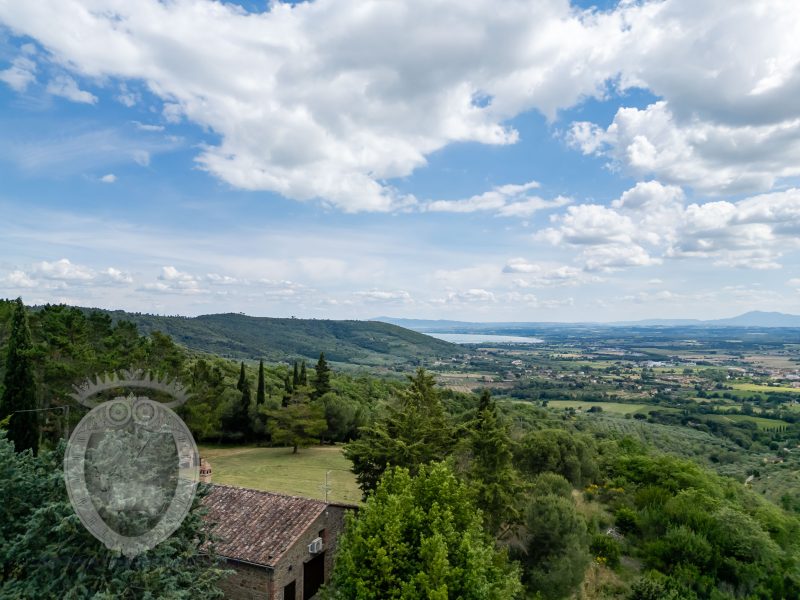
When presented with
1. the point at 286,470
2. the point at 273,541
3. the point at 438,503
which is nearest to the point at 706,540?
the point at 438,503

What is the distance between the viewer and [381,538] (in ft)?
45.1

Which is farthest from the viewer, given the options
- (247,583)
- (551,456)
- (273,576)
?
(551,456)

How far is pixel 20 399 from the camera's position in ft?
94.0

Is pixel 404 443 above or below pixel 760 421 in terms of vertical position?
above

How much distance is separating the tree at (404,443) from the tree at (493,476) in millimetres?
1674

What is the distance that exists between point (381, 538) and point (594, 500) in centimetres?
2944

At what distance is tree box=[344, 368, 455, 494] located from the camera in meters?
22.7

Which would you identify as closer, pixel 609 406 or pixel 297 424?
pixel 297 424

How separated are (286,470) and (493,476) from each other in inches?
757

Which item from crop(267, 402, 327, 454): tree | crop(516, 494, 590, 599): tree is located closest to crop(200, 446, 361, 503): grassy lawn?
crop(267, 402, 327, 454): tree

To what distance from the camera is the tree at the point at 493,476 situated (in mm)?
22812

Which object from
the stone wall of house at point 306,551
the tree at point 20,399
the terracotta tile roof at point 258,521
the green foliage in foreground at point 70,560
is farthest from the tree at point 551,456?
the tree at point 20,399

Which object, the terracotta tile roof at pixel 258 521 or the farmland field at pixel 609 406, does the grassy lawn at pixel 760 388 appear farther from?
the terracotta tile roof at pixel 258 521

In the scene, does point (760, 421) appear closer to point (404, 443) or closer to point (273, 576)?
point (404, 443)
